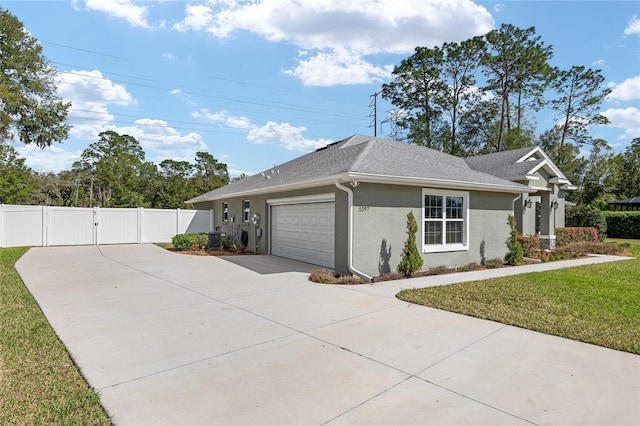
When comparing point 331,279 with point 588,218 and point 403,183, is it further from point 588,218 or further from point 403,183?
point 588,218

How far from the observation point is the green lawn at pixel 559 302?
4863 millimetres

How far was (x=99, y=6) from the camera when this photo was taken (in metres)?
12.4

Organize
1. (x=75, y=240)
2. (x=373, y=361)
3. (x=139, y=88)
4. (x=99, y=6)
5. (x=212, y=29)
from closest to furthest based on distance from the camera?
(x=373, y=361) → (x=99, y=6) → (x=212, y=29) → (x=75, y=240) → (x=139, y=88)

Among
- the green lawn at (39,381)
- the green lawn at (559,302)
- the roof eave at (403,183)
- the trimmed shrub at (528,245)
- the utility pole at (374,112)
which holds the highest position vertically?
the utility pole at (374,112)

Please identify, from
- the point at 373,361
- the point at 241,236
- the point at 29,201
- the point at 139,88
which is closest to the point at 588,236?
the point at 241,236

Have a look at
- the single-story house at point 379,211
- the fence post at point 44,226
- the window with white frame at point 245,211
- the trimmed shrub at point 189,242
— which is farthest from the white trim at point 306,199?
the fence post at point 44,226

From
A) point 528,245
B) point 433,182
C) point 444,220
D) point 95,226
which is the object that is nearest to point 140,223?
point 95,226

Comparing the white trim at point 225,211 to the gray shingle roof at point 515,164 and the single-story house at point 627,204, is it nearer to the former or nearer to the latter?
the gray shingle roof at point 515,164

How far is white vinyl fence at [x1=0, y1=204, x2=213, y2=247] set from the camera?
17.2 metres

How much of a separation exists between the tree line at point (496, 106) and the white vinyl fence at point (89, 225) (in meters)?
20.9

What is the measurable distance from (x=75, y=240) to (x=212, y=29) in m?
13.1

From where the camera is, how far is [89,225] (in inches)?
746

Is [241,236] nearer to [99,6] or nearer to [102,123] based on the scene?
[99,6]

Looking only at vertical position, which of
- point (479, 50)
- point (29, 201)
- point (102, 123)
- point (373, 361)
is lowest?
point (373, 361)
